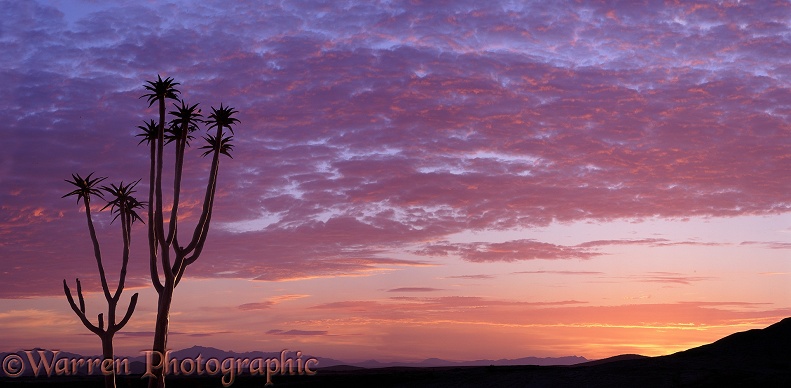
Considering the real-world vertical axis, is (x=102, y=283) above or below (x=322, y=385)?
above

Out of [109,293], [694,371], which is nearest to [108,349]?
[109,293]

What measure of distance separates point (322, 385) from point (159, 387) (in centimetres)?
1654

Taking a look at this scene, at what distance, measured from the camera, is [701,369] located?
42.9m

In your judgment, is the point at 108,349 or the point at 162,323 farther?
the point at 108,349

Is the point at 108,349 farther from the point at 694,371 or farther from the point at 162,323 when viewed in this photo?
the point at 694,371

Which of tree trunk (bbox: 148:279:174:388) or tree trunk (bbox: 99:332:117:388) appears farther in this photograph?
tree trunk (bbox: 99:332:117:388)

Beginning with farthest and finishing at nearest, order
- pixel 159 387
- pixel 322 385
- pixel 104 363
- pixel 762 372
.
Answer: pixel 322 385 → pixel 104 363 → pixel 159 387 → pixel 762 372

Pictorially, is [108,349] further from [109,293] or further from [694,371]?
[694,371]

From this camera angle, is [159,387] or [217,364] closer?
[159,387]

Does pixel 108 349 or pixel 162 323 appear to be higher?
pixel 162 323

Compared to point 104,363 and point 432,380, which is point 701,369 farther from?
point 104,363

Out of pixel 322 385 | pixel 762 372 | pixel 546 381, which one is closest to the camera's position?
pixel 762 372

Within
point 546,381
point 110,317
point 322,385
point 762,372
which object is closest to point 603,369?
point 546,381

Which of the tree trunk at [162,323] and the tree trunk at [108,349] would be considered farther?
the tree trunk at [108,349]
